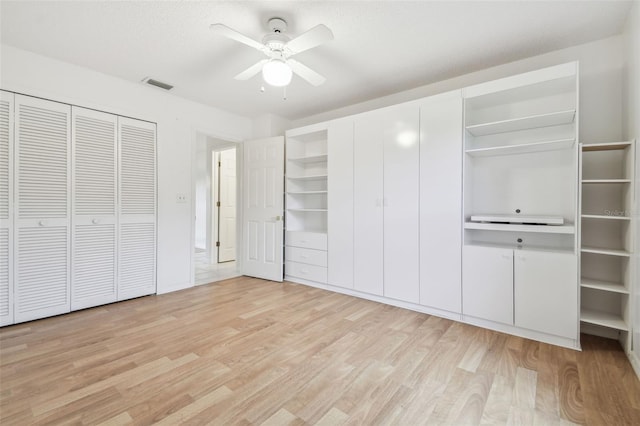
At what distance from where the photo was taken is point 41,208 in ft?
8.93

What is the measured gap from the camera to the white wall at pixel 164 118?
2762 millimetres

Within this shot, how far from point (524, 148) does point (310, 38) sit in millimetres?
2133

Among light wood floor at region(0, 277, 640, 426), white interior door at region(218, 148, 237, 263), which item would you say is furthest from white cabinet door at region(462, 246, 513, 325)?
white interior door at region(218, 148, 237, 263)

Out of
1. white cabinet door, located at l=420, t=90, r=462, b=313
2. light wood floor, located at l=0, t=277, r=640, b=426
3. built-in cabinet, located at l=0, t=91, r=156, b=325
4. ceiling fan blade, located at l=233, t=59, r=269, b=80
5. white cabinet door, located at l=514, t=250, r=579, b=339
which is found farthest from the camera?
white cabinet door, located at l=420, t=90, r=462, b=313

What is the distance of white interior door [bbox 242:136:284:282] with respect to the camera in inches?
162

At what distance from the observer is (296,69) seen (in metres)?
2.40

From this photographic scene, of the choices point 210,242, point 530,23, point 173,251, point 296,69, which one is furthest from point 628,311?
point 210,242

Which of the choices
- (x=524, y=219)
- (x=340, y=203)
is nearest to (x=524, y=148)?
(x=524, y=219)

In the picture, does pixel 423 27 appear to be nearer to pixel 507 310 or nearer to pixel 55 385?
pixel 507 310

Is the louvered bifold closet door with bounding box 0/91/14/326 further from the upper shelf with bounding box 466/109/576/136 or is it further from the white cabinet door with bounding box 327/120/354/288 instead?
the upper shelf with bounding box 466/109/576/136

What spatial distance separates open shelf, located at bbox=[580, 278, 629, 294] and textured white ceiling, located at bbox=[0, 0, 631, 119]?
205cm

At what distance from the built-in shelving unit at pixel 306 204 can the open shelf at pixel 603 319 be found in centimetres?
254

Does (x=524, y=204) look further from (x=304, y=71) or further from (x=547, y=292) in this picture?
(x=304, y=71)

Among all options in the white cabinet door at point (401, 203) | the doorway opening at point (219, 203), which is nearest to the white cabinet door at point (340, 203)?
the white cabinet door at point (401, 203)
